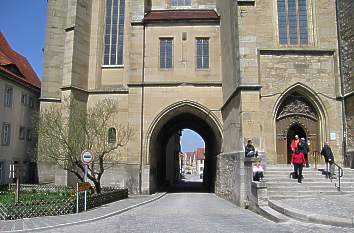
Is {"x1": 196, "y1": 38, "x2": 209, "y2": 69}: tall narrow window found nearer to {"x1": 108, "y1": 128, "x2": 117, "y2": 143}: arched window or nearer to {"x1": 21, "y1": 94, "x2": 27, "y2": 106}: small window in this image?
{"x1": 108, "y1": 128, "x2": 117, "y2": 143}: arched window

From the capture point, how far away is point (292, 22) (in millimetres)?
21969

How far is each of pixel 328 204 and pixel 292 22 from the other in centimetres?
1247

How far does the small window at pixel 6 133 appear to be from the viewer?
27.4 m

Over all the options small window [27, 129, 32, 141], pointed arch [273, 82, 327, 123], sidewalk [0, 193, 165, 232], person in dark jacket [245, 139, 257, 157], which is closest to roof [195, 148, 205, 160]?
small window [27, 129, 32, 141]

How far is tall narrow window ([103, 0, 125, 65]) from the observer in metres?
28.2

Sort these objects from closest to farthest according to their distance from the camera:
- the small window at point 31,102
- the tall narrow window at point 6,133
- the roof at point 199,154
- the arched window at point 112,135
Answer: the arched window at point 112,135, the tall narrow window at point 6,133, the small window at point 31,102, the roof at point 199,154

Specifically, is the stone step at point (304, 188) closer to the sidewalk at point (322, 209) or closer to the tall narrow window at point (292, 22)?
the sidewalk at point (322, 209)

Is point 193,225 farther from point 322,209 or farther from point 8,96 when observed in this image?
point 8,96

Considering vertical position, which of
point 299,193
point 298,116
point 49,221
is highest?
point 298,116

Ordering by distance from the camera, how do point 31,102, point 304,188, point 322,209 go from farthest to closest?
point 31,102
point 304,188
point 322,209

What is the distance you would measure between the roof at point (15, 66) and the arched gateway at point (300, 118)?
19.2 metres

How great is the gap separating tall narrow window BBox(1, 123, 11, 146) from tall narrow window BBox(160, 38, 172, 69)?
12.0 metres

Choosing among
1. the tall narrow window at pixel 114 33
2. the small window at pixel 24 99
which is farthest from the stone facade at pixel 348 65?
the small window at pixel 24 99

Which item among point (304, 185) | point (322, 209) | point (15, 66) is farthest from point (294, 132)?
point (15, 66)
